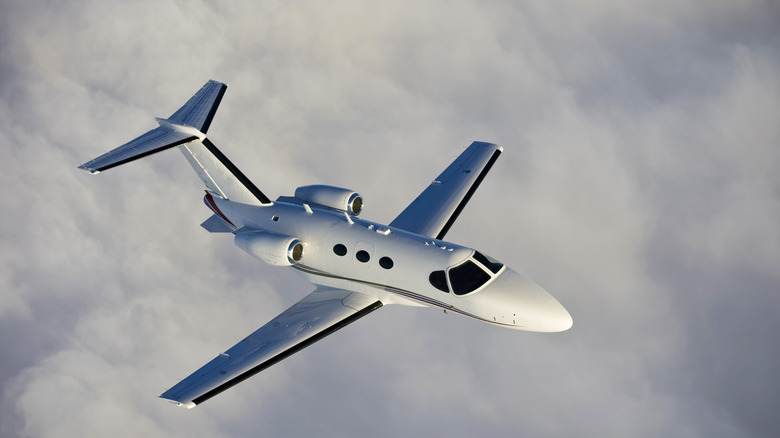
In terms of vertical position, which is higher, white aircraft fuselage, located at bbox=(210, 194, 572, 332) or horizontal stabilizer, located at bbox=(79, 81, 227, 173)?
horizontal stabilizer, located at bbox=(79, 81, 227, 173)

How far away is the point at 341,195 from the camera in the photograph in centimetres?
2658

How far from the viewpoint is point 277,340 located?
74.8 ft

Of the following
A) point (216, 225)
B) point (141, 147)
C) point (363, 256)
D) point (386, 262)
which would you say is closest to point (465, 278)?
point (386, 262)

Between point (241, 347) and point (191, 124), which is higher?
point (191, 124)

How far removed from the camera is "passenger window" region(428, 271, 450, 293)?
23.2 m

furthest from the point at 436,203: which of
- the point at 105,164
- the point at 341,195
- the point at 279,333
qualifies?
the point at 105,164

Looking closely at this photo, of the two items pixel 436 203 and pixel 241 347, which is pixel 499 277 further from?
pixel 241 347

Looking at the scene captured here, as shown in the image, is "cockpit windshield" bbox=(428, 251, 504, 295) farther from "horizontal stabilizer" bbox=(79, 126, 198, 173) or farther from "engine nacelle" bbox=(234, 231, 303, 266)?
"horizontal stabilizer" bbox=(79, 126, 198, 173)

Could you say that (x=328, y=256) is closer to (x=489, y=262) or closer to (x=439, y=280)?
(x=439, y=280)

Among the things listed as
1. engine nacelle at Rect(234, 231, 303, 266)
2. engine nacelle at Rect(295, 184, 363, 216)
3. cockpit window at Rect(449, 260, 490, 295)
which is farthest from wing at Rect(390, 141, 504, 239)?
engine nacelle at Rect(234, 231, 303, 266)

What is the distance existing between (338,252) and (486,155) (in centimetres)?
897

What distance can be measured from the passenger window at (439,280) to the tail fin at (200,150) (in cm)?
719

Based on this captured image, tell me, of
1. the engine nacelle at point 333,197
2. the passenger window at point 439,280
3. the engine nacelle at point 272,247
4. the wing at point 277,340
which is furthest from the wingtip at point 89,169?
the passenger window at point 439,280

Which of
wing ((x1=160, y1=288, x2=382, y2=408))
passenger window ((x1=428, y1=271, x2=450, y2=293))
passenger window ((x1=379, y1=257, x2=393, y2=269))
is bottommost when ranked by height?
wing ((x1=160, y1=288, x2=382, y2=408))
